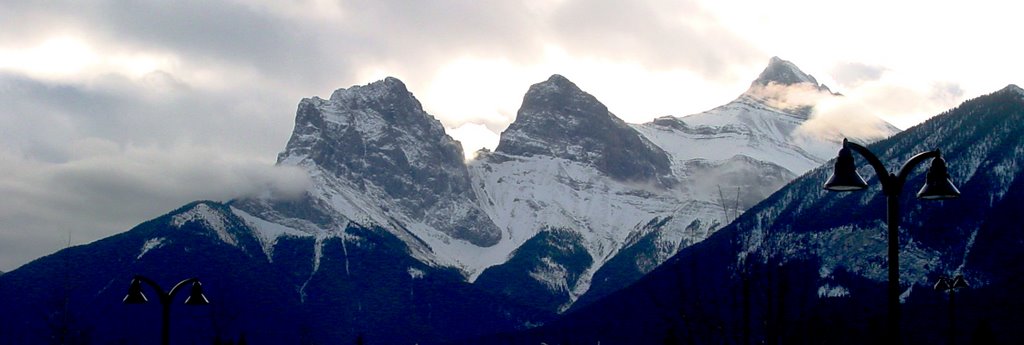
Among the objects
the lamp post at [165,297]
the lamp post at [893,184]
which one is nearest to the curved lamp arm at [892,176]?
the lamp post at [893,184]

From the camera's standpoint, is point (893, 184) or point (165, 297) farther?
point (165, 297)

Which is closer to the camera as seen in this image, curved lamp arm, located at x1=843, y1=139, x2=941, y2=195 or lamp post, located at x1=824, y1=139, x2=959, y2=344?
lamp post, located at x1=824, y1=139, x2=959, y2=344

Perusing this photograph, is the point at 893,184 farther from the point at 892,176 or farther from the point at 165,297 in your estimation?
the point at 165,297

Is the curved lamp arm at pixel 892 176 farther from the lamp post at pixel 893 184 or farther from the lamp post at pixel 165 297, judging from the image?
the lamp post at pixel 165 297

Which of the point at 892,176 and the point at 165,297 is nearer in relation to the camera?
the point at 892,176

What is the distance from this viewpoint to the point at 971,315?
19550 cm

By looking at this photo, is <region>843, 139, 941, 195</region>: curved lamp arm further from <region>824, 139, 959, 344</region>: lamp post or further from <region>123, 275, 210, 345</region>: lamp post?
<region>123, 275, 210, 345</region>: lamp post

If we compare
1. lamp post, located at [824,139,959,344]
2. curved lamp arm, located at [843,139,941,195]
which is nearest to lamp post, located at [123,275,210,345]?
lamp post, located at [824,139,959,344]

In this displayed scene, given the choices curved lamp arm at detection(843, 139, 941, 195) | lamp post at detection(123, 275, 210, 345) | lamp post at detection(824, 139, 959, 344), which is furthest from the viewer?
lamp post at detection(123, 275, 210, 345)

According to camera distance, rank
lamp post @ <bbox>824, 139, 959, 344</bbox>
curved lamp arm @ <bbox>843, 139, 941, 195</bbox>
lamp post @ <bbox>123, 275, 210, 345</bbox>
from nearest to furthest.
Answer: lamp post @ <bbox>824, 139, 959, 344</bbox>, curved lamp arm @ <bbox>843, 139, 941, 195</bbox>, lamp post @ <bbox>123, 275, 210, 345</bbox>

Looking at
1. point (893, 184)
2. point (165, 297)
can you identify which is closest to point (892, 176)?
point (893, 184)

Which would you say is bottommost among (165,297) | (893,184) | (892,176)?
(165,297)

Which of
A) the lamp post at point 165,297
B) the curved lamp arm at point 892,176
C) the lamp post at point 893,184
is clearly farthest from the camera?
the lamp post at point 165,297

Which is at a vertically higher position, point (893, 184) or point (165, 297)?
point (893, 184)
